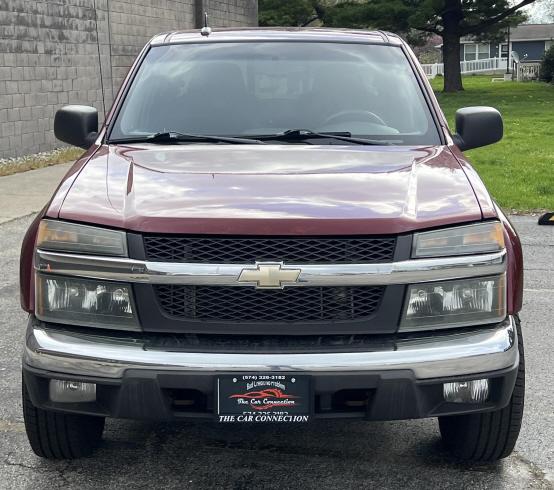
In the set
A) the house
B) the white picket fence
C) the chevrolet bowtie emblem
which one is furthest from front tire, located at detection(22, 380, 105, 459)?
the house

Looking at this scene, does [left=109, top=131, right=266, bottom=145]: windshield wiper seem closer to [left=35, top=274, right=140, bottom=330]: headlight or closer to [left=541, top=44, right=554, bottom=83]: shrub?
[left=35, top=274, right=140, bottom=330]: headlight

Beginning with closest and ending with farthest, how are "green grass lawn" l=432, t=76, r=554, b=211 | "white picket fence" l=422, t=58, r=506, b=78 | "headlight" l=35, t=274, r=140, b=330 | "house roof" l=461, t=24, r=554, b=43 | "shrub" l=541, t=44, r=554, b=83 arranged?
1. "headlight" l=35, t=274, r=140, b=330
2. "green grass lawn" l=432, t=76, r=554, b=211
3. "shrub" l=541, t=44, r=554, b=83
4. "white picket fence" l=422, t=58, r=506, b=78
5. "house roof" l=461, t=24, r=554, b=43

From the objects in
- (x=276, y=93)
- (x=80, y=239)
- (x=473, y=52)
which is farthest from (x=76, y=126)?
(x=473, y=52)

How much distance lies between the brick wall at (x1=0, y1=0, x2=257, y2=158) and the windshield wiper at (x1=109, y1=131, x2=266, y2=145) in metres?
10.7

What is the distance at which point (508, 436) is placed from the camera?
11.3ft

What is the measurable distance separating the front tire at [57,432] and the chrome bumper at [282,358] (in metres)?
0.40

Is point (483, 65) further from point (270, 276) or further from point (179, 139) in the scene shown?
point (270, 276)

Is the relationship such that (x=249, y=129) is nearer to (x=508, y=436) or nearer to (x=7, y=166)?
(x=508, y=436)

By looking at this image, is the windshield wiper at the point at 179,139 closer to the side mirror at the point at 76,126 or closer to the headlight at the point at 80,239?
the side mirror at the point at 76,126

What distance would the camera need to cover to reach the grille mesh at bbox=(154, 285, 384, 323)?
9.77ft

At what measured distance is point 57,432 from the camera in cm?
345

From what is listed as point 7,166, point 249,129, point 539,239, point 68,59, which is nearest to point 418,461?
point 249,129

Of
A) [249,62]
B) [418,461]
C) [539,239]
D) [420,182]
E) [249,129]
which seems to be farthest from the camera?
[539,239]

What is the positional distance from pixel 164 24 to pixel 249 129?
18.4 metres
